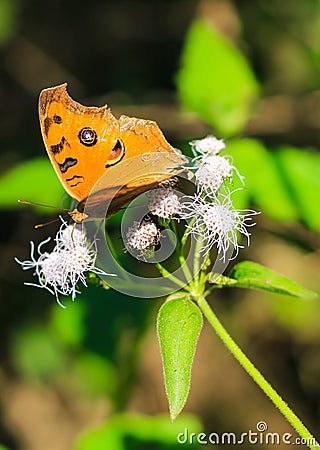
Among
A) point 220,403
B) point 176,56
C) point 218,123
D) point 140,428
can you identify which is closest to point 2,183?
point 218,123

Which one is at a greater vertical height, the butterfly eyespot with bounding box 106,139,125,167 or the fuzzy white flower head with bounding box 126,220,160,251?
the butterfly eyespot with bounding box 106,139,125,167

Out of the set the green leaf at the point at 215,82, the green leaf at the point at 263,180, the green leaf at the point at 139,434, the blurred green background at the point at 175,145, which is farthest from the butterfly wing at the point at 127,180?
the green leaf at the point at 139,434

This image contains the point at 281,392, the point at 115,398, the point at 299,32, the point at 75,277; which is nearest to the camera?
the point at 75,277

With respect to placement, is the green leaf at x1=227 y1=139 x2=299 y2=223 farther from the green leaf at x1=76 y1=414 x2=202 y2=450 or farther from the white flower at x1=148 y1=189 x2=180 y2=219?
the green leaf at x1=76 y1=414 x2=202 y2=450

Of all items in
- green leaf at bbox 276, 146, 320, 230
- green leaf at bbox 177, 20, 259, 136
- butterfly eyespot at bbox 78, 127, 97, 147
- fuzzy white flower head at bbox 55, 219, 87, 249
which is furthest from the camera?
green leaf at bbox 177, 20, 259, 136

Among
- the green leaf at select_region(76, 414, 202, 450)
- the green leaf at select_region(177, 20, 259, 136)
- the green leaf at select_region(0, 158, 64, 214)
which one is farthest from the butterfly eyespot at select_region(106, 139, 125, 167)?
the green leaf at select_region(76, 414, 202, 450)

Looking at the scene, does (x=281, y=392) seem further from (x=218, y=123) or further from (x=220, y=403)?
(x=218, y=123)
